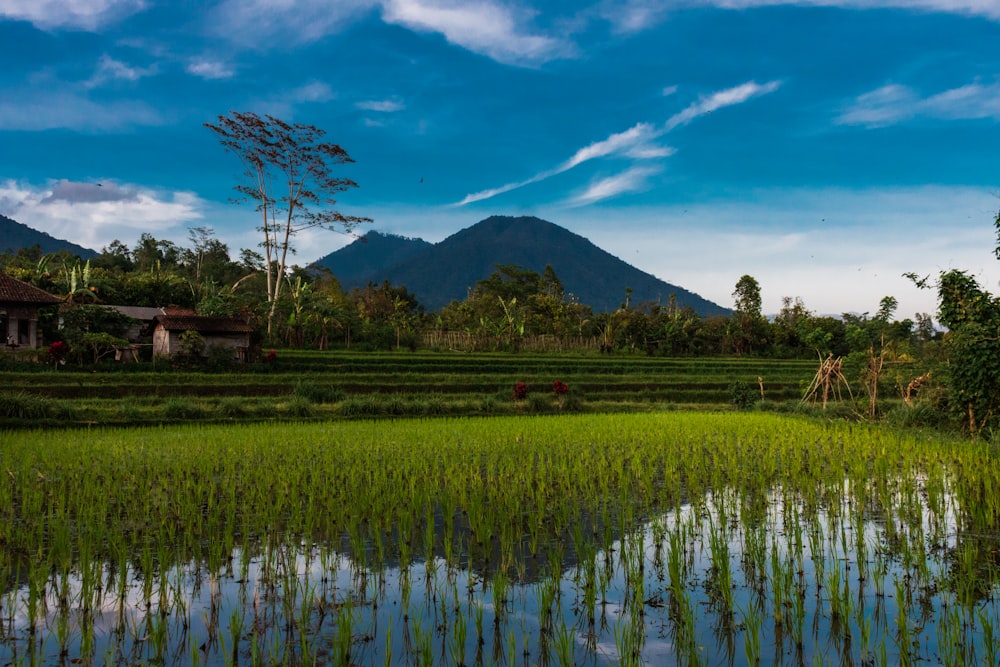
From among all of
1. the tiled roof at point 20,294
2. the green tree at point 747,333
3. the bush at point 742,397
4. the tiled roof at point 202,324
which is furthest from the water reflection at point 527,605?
the green tree at point 747,333

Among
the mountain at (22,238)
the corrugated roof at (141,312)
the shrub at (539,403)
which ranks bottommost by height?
the shrub at (539,403)

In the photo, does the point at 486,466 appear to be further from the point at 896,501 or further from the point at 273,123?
the point at 273,123

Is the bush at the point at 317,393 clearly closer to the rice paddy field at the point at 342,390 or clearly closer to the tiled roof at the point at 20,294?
the rice paddy field at the point at 342,390

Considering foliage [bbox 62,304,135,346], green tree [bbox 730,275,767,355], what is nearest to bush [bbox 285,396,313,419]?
foliage [bbox 62,304,135,346]

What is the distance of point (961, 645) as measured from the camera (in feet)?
11.3

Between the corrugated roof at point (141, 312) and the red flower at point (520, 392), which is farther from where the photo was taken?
the corrugated roof at point (141, 312)

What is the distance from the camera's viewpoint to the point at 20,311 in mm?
26172

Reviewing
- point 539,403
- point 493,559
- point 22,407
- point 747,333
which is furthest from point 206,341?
point 747,333

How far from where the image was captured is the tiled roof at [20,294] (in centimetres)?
2552

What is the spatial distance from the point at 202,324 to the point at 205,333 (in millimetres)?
658

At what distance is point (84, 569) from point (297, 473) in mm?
3887

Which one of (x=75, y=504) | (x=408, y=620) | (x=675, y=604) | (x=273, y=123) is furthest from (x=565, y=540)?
(x=273, y=123)

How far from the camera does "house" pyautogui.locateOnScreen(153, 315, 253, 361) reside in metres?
25.9

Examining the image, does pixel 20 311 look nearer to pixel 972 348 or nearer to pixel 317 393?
pixel 317 393
